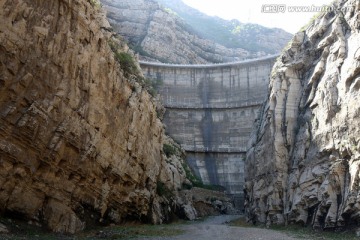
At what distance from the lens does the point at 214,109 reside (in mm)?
59031

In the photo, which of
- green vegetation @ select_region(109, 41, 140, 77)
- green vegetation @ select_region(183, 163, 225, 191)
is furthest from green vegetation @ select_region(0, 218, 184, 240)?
green vegetation @ select_region(183, 163, 225, 191)

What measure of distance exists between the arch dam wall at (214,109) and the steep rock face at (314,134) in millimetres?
19442

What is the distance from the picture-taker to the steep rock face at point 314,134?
67.4 ft

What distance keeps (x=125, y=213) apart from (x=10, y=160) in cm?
1062

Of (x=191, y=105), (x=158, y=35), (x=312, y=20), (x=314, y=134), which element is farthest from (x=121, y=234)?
(x=158, y=35)

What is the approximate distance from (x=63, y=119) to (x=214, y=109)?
42.0 m

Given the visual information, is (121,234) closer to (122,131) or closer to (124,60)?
(122,131)

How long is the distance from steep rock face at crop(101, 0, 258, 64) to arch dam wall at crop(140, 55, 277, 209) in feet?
33.4

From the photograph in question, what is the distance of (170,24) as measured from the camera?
256ft

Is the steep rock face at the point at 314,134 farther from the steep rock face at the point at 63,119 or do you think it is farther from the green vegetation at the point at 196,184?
the green vegetation at the point at 196,184

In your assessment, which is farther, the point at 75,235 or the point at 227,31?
the point at 227,31

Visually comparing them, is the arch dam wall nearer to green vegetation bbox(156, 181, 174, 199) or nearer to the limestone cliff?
the limestone cliff

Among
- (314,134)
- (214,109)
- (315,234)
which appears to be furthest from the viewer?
(214,109)

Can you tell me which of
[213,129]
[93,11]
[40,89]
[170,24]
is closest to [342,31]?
[93,11]
